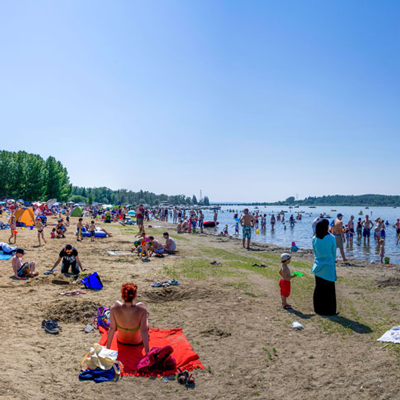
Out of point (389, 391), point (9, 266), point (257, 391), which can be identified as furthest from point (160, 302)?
point (9, 266)

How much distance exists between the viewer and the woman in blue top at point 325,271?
275 inches

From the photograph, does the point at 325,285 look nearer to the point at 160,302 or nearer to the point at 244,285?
the point at 244,285

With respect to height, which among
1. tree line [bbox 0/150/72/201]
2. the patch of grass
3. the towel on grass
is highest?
tree line [bbox 0/150/72/201]

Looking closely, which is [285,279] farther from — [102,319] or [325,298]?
[102,319]

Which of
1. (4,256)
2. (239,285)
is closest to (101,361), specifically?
(239,285)

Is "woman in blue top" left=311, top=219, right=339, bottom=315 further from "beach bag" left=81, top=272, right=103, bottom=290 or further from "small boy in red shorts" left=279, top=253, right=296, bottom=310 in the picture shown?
"beach bag" left=81, top=272, right=103, bottom=290

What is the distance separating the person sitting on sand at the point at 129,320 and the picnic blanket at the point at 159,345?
0.45ft

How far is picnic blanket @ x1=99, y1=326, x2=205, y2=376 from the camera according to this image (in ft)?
15.1

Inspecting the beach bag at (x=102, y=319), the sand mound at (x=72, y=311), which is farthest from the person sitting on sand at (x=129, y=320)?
the sand mound at (x=72, y=311)

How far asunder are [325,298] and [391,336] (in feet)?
5.23

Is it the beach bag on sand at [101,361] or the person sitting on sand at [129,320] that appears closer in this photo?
the beach bag on sand at [101,361]

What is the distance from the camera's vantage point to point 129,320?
16.0 ft

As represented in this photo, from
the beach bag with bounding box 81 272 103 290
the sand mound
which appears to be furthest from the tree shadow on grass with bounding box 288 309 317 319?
the beach bag with bounding box 81 272 103 290

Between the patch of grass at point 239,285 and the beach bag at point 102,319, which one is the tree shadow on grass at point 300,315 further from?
the beach bag at point 102,319
